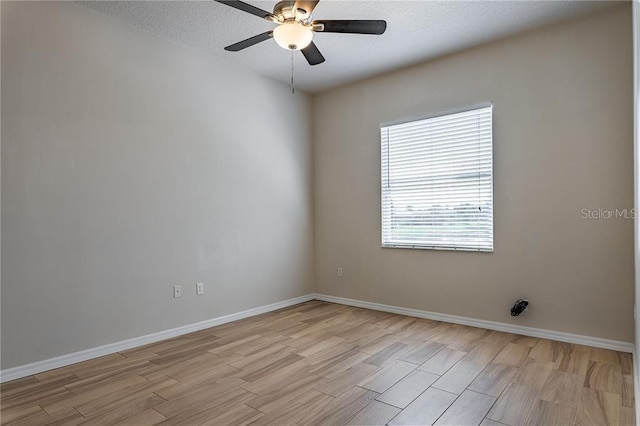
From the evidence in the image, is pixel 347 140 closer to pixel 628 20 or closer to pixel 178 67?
pixel 178 67

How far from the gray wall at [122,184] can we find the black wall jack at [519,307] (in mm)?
2558

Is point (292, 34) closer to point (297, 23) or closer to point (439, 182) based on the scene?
point (297, 23)

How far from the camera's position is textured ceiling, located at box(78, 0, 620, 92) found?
2.97 metres

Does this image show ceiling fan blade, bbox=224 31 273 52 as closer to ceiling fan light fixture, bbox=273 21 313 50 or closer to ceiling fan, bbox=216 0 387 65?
ceiling fan, bbox=216 0 387 65

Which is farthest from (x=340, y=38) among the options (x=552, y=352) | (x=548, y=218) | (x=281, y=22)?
(x=552, y=352)

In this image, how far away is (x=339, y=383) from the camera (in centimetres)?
250

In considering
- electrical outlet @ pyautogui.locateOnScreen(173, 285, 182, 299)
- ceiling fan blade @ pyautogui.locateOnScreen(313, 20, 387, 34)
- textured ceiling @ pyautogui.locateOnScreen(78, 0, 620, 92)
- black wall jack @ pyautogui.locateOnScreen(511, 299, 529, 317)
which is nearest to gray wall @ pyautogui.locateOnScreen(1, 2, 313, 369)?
electrical outlet @ pyautogui.locateOnScreen(173, 285, 182, 299)

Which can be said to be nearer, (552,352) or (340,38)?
(552,352)

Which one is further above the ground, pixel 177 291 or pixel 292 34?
pixel 292 34

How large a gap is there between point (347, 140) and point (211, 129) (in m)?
1.71

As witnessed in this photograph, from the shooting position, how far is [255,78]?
4.35m

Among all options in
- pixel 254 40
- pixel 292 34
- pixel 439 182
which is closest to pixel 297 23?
pixel 292 34

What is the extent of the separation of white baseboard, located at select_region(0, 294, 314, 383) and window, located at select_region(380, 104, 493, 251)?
183cm

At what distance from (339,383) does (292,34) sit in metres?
2.27
